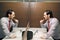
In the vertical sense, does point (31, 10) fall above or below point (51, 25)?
above

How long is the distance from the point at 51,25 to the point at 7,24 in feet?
1.15

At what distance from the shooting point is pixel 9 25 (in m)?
1.20

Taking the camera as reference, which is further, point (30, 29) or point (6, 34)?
point (30, 29)

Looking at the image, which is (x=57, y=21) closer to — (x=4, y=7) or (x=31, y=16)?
(x=31, y=16)

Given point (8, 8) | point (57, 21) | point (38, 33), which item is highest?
point (8, 8)

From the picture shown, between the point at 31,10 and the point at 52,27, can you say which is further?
the point at 31,10

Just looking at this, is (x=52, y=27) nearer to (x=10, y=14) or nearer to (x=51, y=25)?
(x=51, y=25)

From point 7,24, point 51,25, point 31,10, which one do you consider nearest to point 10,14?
point 7,24

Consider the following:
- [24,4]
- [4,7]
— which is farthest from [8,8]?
[24,4]

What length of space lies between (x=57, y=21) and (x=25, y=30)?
0.29 metres

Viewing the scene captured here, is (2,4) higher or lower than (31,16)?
higher

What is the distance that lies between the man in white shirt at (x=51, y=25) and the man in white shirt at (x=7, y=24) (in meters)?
0.25

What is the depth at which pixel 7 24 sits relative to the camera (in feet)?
3.87

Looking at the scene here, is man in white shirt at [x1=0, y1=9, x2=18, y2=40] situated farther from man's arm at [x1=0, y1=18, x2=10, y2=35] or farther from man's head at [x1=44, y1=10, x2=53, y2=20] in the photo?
man's head at [x1=44, y1=10, x2=53, y2=20]
